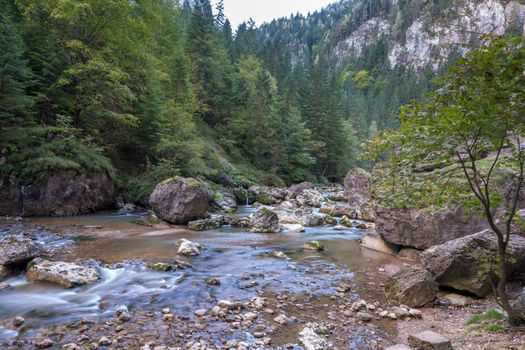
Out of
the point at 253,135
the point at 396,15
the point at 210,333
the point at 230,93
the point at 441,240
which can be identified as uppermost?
the point at 396,15

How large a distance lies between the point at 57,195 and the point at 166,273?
9722 millimetres

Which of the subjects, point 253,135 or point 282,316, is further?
point 253,135

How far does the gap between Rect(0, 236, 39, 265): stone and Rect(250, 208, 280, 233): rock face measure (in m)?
7.82

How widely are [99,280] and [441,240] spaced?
9.20 meters

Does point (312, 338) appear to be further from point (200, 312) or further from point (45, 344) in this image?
point (45, 344)

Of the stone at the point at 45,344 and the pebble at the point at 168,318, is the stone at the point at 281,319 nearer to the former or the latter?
the pebble at the point at 168,318

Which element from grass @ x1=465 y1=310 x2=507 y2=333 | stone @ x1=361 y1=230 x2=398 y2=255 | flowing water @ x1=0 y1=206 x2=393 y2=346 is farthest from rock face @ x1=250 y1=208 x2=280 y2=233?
grass @ x1=465 y1=310 x2=507 y2=333

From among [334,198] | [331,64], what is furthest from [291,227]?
[331,64]

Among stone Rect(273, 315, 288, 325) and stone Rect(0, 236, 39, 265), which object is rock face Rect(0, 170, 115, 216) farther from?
stone Rect(273, 315, 288, 325)

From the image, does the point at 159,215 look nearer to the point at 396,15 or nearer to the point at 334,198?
the point at 334,198

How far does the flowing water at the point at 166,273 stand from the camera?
600 centimetres

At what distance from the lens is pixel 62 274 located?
689 centimetres

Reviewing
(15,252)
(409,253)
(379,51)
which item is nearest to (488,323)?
(409,253)

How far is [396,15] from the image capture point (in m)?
130
